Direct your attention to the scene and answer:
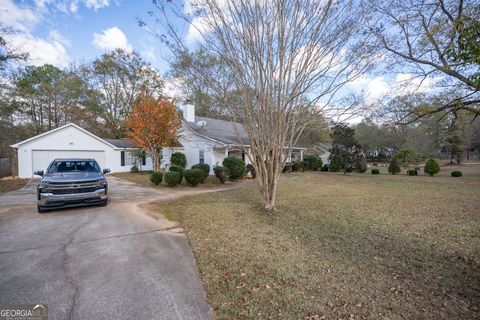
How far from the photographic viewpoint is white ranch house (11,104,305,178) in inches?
616

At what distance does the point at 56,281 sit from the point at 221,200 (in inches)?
226

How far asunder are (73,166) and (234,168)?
899 centimetres

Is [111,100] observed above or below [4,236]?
above

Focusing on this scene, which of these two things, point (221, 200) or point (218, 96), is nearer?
point (218, 96)

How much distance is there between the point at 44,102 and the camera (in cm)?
2491

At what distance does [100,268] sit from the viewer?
3.41 m

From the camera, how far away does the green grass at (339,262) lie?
2529 millimetres

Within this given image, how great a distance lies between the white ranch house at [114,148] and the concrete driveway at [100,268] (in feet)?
31.6

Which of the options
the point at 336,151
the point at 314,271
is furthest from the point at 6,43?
the point at 336,151

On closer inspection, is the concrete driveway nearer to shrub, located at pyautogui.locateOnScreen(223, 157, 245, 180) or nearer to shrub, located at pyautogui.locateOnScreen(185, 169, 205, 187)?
shrub, located at pyautogui.locateOnScreen(185, 169, 205, 187)

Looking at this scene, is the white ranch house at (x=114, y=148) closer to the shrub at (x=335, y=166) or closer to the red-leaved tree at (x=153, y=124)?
the red-leaved tree at (x=153, y=124)

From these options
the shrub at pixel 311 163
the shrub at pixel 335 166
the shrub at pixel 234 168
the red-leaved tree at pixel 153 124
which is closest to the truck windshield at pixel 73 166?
the red-leaved tree at pixel 153 124

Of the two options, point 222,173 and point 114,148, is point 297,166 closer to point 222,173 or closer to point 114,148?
point 222,173

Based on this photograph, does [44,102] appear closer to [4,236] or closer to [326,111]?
[4,236]
